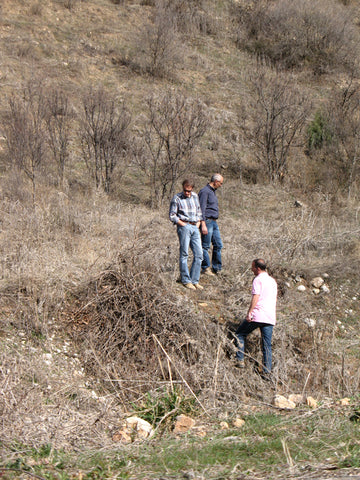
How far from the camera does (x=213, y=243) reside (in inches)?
281

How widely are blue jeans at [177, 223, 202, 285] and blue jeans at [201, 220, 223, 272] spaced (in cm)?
50

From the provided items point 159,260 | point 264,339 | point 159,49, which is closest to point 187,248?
point 159,260

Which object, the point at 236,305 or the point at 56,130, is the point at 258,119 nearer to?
the point at 56,130

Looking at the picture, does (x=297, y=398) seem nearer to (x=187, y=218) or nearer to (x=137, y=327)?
(x=137, y=327)

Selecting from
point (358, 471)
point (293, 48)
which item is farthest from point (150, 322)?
point (293, 48)

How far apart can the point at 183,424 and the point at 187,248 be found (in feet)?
8.99

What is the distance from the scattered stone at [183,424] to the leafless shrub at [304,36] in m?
20.0

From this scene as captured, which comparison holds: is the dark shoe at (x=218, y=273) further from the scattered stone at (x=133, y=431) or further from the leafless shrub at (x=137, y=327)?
the scattered stone at (x=133, y=431)

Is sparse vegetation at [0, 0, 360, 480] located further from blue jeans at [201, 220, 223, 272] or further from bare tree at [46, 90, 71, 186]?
blue jeans at [201, 220, 223, 272]

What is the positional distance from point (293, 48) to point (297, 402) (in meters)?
20.2

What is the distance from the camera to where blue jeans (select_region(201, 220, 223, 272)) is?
6.93 m

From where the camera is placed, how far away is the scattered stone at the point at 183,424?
4078 millimetres

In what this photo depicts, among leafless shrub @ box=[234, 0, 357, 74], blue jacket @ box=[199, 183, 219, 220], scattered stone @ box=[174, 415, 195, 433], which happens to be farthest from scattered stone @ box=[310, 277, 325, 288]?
leafless shrub @ box=[234, 0, 357, 74]

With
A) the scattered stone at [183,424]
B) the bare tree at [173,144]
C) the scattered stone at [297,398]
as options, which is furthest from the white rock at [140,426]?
the bare tree at [173,144]
